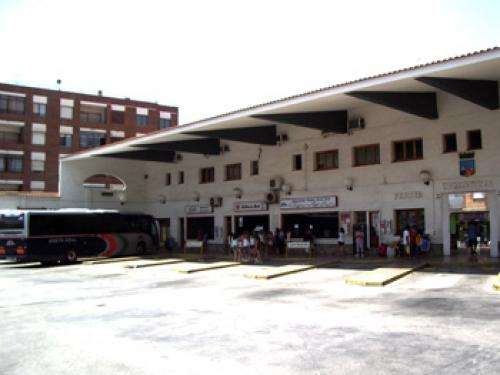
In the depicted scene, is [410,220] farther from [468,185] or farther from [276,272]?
[276,272]

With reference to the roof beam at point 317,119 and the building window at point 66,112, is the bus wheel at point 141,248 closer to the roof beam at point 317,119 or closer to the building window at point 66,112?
the roof beam at point 317,119

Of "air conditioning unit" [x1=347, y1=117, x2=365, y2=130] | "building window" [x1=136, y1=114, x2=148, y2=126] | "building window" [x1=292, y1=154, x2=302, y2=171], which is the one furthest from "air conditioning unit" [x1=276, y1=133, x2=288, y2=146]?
"building window" [x1=136, y1=114, x2=148, y2=126]

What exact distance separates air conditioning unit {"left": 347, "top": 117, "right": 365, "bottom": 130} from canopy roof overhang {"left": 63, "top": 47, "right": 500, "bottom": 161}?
39cm

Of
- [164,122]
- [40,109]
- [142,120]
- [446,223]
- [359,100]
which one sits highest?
[164,122]

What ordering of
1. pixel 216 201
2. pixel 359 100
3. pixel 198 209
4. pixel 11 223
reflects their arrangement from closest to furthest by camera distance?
1. pixel 359 100
2. pixel 11 223
3. pixel 216 201
4. pixel 198 209

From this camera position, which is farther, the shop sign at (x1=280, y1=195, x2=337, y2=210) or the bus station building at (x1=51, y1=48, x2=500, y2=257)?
the shop sign at (x1=280, y1=195, x2=337, y2=210)

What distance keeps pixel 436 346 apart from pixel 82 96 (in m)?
57.0

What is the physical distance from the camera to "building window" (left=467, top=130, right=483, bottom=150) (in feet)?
67.1

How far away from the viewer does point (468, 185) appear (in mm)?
20547

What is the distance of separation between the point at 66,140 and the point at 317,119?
135 feet

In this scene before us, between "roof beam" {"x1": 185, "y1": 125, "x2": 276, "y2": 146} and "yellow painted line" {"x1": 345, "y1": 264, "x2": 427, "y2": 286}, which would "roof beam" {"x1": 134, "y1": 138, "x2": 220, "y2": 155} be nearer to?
A: "roof beam" {"x1": 185, "y1": 125, "x2": 276, "y2": 146}

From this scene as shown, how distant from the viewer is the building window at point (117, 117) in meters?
60.5

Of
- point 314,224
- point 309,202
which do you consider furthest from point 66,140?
point 314,224

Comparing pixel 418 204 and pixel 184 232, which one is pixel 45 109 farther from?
pixel 418 204
